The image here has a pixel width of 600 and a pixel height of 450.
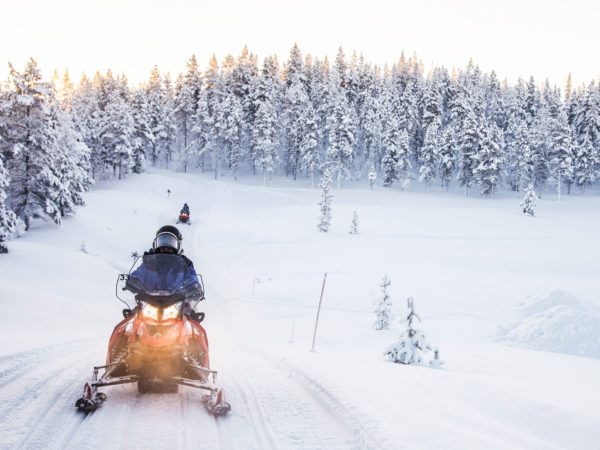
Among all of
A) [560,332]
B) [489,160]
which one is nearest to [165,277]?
[560,332]

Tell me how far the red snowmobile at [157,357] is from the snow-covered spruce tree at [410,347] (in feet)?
18.1

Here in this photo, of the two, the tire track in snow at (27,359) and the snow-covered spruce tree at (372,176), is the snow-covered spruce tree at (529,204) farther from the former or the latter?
the tire track in snow at (27,359)

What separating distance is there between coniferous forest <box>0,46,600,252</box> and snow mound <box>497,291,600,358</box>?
50.8 meters

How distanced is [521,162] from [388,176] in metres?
20.7

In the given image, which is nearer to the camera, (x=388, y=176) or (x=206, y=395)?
(x=206, y=395)

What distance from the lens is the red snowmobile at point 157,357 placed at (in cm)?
498

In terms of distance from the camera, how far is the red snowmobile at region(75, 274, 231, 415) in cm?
498

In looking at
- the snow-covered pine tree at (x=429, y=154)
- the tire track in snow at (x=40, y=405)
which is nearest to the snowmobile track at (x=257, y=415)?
the tire track in snow at (x=40, y=405)

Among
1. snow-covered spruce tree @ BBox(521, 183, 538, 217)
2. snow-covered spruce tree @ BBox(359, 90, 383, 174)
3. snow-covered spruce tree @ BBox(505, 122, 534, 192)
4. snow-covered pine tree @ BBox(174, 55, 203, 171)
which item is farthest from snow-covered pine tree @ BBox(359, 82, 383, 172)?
snow-covered pine tree @ BBox(174, 55, 203, 171)

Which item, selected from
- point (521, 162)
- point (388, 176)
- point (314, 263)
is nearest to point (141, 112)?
point (388, 176)

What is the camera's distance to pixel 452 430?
4734 millimetres

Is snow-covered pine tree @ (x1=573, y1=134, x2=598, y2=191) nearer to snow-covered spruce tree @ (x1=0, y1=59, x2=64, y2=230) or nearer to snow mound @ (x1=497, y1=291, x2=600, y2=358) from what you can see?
snow mound @ (x1=497, y1=291, x2=600, y2=358)

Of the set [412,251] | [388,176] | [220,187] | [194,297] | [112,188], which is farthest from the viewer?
[388,176]

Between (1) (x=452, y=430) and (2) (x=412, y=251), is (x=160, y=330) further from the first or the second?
(2) (x=412, y=251)
